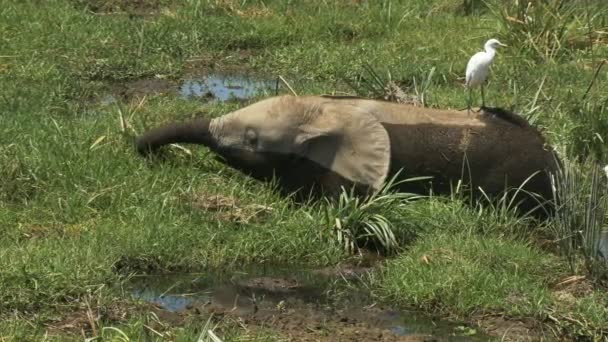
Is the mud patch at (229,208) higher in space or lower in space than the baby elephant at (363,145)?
lower

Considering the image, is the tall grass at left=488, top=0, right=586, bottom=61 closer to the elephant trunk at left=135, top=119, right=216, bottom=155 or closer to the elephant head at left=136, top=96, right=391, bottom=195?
the elephant head at left=136, top=96, right=391, bottom=195

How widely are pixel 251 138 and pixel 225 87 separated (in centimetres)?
298

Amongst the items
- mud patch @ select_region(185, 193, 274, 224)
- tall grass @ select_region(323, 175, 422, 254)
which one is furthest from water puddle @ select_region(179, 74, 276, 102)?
tall grass @ select_region(323, 175, 422, 254)

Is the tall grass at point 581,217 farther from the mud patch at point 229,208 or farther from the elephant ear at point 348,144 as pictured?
the mud patch at point 229,208

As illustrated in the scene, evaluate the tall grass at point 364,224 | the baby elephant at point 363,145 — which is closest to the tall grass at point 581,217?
the baby elephant at point 363,145

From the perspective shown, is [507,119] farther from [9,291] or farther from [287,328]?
[9,291]

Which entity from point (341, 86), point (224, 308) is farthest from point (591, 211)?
point (341, 86)

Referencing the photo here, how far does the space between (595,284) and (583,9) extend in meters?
6.02

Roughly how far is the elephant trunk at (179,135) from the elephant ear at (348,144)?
2.05 feet

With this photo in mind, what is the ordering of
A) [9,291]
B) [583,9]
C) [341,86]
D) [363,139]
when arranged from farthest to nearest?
[583,9] → [341,86] → [363,139] → [9,291]

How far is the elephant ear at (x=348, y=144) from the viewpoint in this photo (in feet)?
29.8

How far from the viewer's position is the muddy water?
7402 millimetres

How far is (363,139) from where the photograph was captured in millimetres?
9172

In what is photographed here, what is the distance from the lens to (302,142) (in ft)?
30.1
